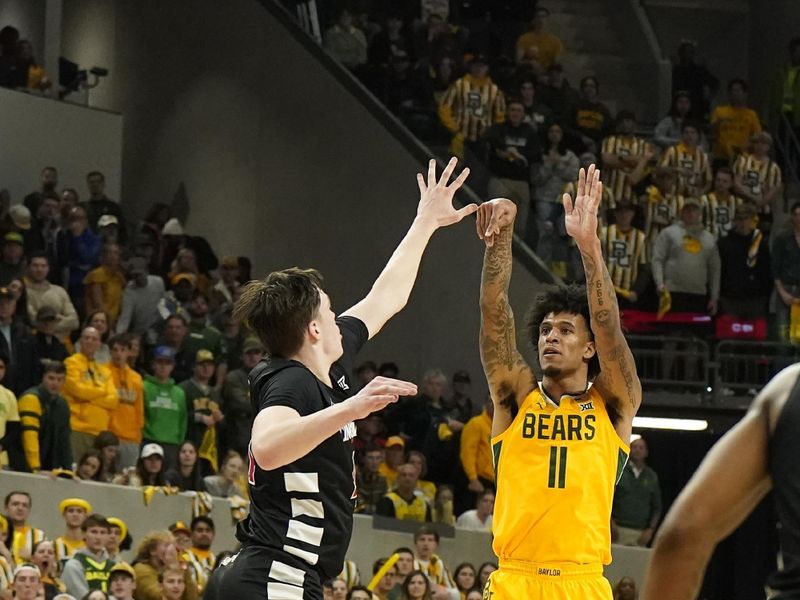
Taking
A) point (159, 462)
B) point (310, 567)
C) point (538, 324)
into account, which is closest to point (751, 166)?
point (159, 462)

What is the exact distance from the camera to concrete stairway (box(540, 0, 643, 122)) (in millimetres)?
23203

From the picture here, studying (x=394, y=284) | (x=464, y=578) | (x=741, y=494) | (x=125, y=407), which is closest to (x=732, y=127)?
(x=464, y=578)

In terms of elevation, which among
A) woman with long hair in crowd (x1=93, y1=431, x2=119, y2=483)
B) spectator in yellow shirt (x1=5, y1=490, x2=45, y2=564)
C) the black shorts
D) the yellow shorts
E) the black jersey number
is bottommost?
spectator in yellow shirt (x1=5, y1=490, x2=45, y2=564)

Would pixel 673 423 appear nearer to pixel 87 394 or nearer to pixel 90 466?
pixel 87 394

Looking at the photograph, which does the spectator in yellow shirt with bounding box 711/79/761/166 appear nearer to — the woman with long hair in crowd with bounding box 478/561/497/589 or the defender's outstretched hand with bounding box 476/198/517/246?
the woman with long hair in crowd with bounding box 478/561/497/589

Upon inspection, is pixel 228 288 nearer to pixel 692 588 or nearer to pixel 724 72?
pixel 724 72

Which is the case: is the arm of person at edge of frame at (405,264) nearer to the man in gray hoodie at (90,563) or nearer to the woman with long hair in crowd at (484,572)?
the man in gray hoodie at (90,563)

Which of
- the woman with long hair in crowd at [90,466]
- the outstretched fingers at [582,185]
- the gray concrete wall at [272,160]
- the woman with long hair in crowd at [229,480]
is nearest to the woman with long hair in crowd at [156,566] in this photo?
the woman with long hair in crowd at [90,466]

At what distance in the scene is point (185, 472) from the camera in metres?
14.3

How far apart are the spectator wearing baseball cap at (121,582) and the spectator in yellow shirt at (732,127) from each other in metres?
10.6

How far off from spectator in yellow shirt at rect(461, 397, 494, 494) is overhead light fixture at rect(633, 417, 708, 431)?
1.89 metres

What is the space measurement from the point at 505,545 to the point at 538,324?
3.43ft

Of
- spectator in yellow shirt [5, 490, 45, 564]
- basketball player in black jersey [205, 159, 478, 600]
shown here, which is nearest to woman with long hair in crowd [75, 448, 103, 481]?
spectator in yellow shirt [5, 490, 45, 564]

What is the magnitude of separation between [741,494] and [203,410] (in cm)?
1245
